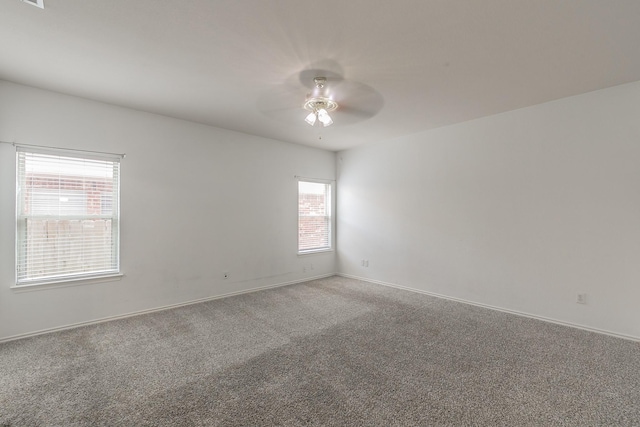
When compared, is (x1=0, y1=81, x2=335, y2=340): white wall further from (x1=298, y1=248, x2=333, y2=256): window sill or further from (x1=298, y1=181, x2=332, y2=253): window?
(x1=298, y1=181, x2=332, y2=253): window

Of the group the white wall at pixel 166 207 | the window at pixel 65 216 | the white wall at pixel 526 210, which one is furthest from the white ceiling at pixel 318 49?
the window at pixel 65 216

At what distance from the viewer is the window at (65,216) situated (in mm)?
3021

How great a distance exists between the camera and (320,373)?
2.31 metres

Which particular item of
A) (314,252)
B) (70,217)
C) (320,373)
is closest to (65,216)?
(70,217)

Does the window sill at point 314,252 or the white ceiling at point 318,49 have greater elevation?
the white ceiling at point 318,49

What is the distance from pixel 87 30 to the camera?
2088 mm

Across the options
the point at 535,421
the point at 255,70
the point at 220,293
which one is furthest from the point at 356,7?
the point at 220,293

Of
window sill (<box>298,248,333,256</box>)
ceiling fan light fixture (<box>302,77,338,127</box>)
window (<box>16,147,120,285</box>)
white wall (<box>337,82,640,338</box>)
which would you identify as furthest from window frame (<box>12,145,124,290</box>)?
white wall (<box>337,82,640,338</box>)

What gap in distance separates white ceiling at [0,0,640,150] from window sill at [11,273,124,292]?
213cm

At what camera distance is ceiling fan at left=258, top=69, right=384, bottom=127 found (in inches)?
112

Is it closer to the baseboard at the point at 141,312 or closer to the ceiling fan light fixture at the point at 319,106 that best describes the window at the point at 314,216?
the baseboard at the point at 141,312

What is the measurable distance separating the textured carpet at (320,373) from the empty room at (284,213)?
22 mm

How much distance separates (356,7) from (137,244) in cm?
365

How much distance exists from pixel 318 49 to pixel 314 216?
12.5 feet
